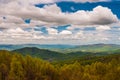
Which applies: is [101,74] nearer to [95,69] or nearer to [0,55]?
[95,69]

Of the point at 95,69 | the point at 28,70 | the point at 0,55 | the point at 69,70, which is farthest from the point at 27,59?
the point at 95,69

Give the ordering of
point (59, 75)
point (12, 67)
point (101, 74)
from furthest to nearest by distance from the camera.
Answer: point (101, 74), point (59, 75), point (12, 67)

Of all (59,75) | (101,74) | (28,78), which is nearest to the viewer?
(28,78)

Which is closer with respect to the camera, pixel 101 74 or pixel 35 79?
pixel 35 79

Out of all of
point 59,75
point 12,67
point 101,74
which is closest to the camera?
point 12,67

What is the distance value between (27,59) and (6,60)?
38.5ft

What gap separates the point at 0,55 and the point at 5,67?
10.3m

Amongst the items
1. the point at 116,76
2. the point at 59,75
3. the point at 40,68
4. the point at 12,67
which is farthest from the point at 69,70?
the point at 12,67

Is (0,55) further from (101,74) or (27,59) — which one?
(101,74)

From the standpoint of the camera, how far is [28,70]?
428 ft

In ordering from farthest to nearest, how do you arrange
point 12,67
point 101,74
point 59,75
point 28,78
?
point 101,74
point 59,75
point 28,78
point 12,67

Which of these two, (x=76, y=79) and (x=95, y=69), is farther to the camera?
(x=95, y=69)

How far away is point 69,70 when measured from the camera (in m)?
139

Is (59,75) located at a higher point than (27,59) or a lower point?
lower
